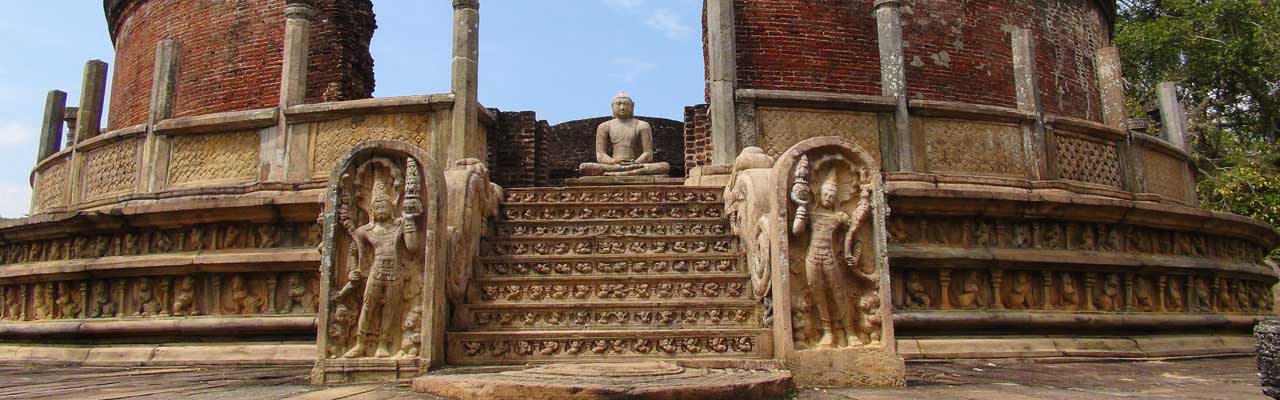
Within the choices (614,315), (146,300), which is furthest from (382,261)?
(146,300)

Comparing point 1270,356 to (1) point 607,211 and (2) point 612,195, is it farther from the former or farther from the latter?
(2) point 612,195

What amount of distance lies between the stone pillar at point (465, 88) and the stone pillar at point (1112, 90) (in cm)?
636

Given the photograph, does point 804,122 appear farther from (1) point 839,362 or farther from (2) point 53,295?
(2) point 53,295

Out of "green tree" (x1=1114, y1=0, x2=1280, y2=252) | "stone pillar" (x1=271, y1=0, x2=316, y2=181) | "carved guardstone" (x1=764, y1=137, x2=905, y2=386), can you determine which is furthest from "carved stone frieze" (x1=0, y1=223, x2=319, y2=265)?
"green tree" (x1=1114, y1=0, x2=1280, y2=252)

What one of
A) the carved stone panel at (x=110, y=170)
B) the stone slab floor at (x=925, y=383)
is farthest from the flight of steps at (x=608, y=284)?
the carved stone panel at (x=110, y=170)

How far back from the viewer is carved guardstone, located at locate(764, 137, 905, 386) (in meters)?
4.94

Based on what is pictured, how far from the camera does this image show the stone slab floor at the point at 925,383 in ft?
14.1

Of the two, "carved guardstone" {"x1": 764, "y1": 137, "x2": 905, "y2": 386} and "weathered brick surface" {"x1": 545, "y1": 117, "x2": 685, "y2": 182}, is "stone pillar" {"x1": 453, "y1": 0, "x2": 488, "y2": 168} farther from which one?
"weathered brick surface" {"x1": 545, "y1": 117, "x2": 685, "y2": 182}

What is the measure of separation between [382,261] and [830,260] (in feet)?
8.29

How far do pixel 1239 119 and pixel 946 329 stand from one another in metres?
18.4

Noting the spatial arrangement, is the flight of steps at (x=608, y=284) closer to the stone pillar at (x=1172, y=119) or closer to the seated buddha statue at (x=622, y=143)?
the seated buddha statue at (x=622, y=143)

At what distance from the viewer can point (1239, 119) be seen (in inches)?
826

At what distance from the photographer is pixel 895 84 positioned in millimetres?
8141

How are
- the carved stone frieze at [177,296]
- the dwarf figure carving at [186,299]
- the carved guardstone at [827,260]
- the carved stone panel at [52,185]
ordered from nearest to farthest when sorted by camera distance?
the carved guardstone at [827,260] → the carved stone frieze at [177,296] → the dwarf figure carving at [186,299] → the carved stone panel at [52,185]
